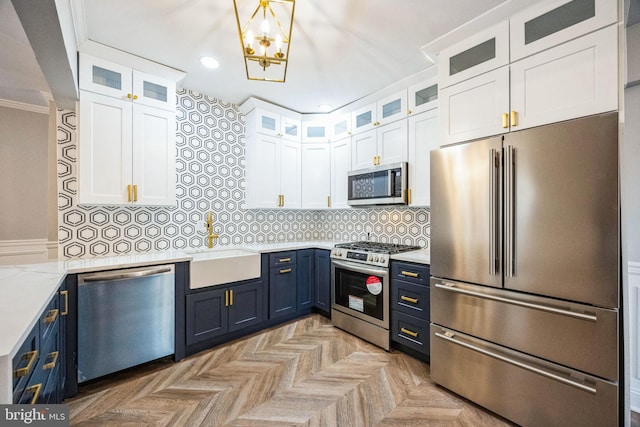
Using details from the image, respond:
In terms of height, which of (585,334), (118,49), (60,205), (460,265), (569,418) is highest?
(118,49)

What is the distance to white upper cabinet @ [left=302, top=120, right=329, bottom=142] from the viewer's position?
149 inches

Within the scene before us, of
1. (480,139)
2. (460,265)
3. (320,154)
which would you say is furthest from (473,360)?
(320,154)

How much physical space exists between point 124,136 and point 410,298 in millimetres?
2937

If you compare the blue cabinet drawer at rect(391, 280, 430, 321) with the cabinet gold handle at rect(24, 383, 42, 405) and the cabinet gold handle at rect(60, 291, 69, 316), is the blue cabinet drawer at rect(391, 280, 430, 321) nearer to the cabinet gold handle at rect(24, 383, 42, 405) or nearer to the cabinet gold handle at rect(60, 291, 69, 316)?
the cabinet gold handle at rect(24, 383, 42, 405)

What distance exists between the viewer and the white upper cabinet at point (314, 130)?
3.78 metres

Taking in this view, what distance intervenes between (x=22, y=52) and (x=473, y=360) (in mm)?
3947

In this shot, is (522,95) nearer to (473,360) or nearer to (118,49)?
(473,360)

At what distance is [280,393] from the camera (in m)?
2.05

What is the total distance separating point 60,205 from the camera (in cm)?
238

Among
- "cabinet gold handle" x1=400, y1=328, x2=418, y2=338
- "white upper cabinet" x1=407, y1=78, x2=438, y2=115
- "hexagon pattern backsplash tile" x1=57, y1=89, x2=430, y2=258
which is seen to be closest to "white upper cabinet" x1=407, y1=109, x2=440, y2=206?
"white upper cabinet" x1=407, y1=78, x2=438, y2=115

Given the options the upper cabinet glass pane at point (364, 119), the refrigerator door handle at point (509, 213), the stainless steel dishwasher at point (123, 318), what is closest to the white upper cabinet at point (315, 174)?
the upper cabinet glass pane at point (364, 119)

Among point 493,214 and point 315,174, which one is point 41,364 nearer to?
point 493,214

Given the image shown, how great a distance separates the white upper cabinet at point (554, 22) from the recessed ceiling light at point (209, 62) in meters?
2.35

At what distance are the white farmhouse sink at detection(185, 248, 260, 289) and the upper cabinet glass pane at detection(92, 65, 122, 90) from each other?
1.68 metres
